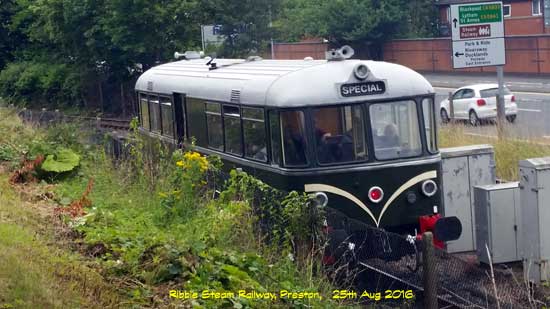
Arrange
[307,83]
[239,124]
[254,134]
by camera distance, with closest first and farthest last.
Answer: [307,83] → [254,134] → [239,124]

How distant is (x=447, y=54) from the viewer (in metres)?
49.2

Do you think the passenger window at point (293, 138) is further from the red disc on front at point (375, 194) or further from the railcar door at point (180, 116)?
the railcar door at point (180, 116)

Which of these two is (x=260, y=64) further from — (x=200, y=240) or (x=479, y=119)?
(x=479, y=119)

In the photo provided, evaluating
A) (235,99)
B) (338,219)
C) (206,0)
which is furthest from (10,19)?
(338,219)

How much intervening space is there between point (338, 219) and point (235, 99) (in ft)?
12.7

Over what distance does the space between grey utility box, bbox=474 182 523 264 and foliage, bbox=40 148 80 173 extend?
5.03 m

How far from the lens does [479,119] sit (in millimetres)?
29375

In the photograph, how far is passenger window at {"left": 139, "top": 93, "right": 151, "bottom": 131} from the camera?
17.7 metres

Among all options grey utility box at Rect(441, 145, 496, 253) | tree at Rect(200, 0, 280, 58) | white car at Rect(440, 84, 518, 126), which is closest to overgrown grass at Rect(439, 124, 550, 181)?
grey utility box at Rect(441, 145, 496, 253)

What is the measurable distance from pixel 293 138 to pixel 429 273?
120 inches

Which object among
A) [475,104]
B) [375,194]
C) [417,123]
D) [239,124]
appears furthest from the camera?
[475,104]

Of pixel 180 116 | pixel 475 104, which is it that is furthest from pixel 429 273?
pixel 475 104

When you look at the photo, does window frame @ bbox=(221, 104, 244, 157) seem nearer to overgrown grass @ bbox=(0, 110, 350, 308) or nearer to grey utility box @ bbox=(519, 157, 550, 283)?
overgrown grass @ bbox=(0, 110, 350, 308)

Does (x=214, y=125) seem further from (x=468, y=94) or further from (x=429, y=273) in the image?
(x=468, y=94)
